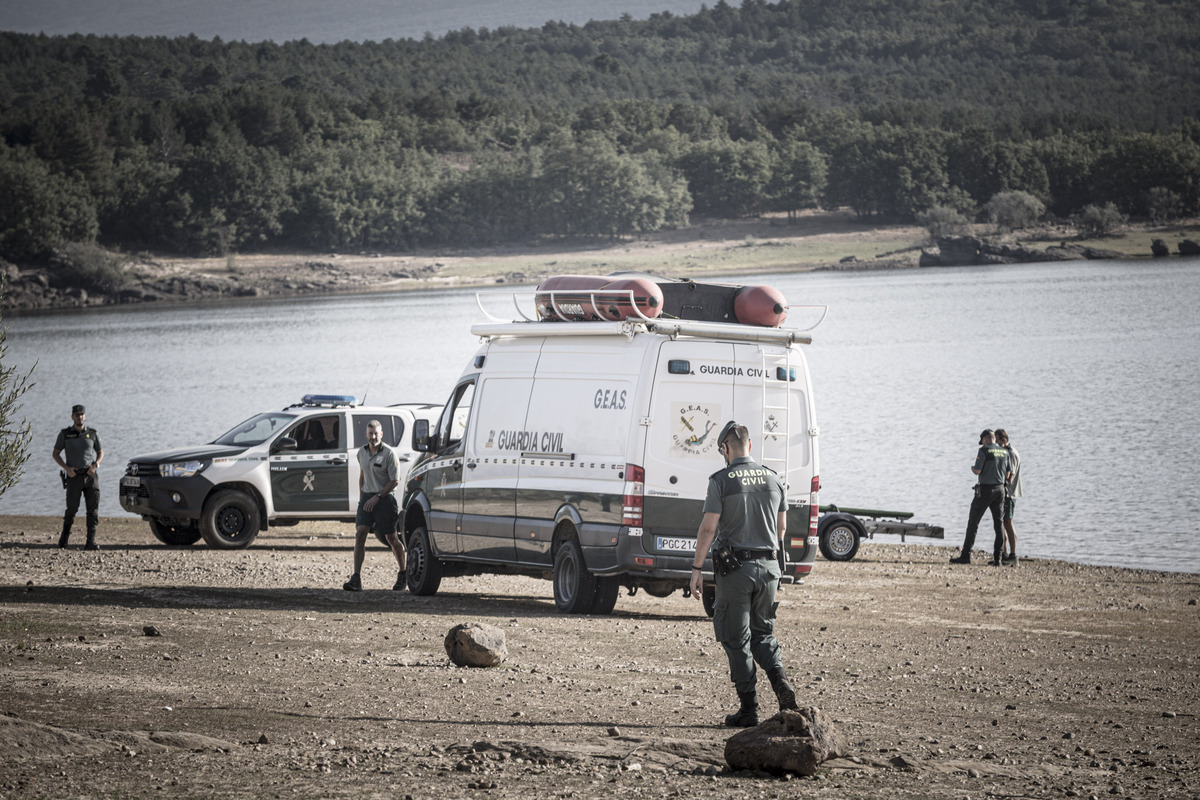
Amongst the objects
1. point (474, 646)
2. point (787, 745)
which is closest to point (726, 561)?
point (787, 745)

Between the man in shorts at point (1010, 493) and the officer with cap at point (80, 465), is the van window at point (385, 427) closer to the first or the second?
the officer with cap at point (80, 465)

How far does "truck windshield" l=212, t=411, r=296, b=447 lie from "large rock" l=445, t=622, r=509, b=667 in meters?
10.1

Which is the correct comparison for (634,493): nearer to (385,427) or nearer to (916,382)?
(385,427)

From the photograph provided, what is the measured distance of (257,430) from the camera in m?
20.8

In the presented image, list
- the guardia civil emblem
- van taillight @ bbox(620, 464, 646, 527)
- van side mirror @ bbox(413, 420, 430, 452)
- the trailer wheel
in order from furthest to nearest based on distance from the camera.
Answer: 1. the trailer wheel
2. van side mirror @ bbox(413, 420, 430, 452)
3. the guardia civil emblem
4. van taillight @ bbox(620, 464, 646, 527)

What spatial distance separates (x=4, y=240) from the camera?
13238cm

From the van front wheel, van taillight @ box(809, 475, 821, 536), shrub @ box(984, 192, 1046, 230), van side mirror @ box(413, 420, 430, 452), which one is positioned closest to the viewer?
van taillight @ box(809, 475, 821, 536)

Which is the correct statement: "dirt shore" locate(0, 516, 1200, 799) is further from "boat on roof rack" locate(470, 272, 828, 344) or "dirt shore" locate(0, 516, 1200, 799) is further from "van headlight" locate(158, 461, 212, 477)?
"boat on roof rack" locate(470, 272, 828, 344)

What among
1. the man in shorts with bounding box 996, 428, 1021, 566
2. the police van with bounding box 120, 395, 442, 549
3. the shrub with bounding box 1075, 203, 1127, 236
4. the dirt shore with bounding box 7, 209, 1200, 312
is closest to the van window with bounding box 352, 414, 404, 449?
the police van with bounding box 120, 395, 442, 549

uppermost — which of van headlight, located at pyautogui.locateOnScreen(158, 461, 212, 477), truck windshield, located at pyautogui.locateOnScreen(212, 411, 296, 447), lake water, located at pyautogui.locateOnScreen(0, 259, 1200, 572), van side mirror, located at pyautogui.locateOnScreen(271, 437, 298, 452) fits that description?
truck windshield, located at pyautogui.locateOnScreen(212, 411, 296, 447)

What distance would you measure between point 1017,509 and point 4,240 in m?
124

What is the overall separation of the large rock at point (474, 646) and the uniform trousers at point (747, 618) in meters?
2.55

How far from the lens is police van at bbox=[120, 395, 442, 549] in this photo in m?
19.8

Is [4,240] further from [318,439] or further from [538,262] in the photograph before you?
[318,439]
